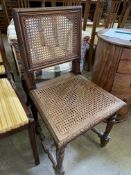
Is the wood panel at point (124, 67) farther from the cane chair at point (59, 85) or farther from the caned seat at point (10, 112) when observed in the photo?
the caned seat at point (10, 112)

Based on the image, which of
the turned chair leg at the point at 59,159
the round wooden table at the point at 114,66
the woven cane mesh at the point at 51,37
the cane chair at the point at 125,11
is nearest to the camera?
the turned chair leg at the point at 59,159

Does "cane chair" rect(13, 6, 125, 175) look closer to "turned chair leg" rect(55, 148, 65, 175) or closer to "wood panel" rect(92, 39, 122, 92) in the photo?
"turned chair leg" rect(55, 148, 65, 175)

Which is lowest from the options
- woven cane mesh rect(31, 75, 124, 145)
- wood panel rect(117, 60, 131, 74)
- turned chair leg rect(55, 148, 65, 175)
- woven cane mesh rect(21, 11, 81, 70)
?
turned chair leg rect(55, 148, 65, 175)

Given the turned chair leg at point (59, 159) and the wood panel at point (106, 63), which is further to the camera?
the wood panel at point (106, 63)

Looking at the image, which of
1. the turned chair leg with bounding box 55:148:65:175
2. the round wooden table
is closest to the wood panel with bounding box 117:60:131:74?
the round wooden table

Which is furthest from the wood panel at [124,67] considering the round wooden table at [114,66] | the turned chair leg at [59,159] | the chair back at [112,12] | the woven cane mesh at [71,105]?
the chair back at [112,12]

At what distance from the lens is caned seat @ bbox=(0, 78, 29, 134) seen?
86cm

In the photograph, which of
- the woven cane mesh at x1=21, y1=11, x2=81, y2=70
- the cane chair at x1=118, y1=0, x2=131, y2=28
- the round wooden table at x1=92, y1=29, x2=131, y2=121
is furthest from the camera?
the cane chair at x1=118, y1=0, x2=131, y2=28

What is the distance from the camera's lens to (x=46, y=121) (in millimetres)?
891

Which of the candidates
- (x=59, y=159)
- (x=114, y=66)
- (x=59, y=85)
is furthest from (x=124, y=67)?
(x=59, y=159)

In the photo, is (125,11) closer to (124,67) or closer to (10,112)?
(124,67)

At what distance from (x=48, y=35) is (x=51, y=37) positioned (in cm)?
3

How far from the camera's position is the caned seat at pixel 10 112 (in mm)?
856

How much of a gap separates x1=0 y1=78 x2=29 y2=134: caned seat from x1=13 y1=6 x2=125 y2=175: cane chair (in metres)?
0.11
